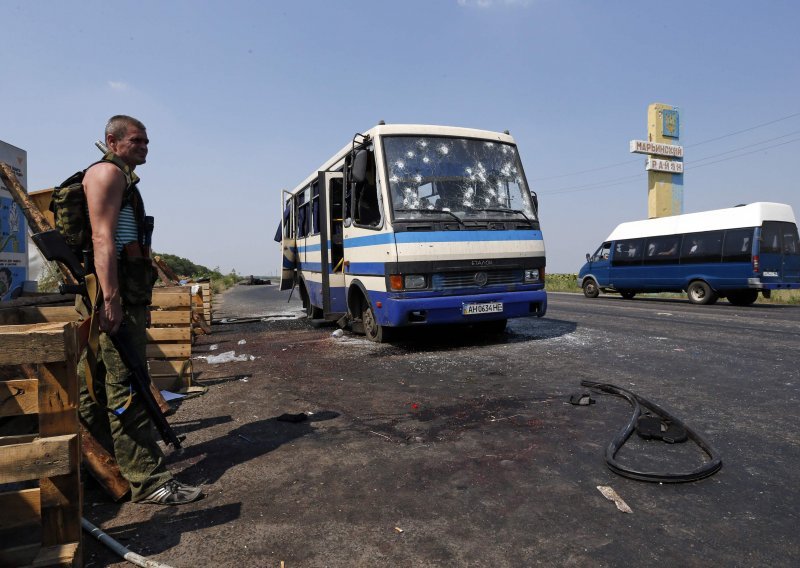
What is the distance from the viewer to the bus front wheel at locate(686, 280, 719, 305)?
52.8ft

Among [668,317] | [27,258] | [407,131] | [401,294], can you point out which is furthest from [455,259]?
[668,317]

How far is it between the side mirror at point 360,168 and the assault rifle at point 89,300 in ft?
14.9

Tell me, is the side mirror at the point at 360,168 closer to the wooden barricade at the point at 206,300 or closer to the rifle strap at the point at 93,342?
the rifle strap at the point at 93,342

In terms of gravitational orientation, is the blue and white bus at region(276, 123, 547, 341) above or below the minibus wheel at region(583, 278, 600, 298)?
above

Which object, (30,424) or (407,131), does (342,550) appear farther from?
(407,131)

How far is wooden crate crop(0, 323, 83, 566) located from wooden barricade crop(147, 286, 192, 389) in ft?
10.9

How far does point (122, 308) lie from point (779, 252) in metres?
17.2

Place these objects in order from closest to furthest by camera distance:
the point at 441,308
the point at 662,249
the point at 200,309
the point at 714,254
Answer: the point at 441,308 → the point at 200,309 → the point at 714,254 → the point at 662,249

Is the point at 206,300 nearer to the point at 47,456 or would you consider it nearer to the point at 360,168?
the point at 360,168

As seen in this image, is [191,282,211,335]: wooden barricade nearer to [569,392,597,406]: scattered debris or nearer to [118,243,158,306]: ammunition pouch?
[118,243,158,306]: ammunition pouch

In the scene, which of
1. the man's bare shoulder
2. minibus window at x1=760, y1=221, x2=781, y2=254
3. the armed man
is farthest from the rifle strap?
minibus window at x1=760, y1=221, x2=781, y2=254

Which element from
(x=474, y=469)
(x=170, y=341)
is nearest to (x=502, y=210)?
(x=170, y=341)

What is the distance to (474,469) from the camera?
10.6 feet

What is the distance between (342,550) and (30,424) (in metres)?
2.54
